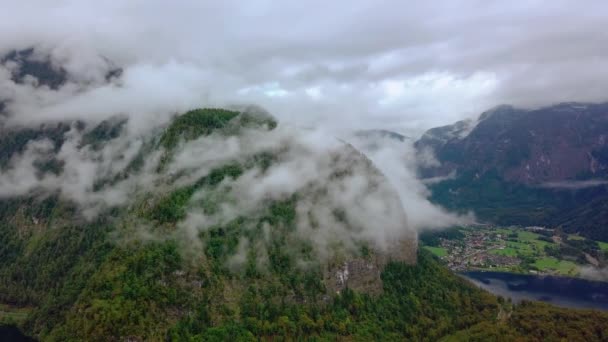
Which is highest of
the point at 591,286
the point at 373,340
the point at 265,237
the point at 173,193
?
the point at 173,193

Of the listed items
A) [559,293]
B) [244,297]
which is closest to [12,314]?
[244,297]

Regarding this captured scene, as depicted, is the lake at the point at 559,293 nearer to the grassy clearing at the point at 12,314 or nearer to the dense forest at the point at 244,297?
the dense forest at the point at 244,297

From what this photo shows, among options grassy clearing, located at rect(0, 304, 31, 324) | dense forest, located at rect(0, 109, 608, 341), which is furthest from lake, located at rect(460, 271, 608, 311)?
grassy clearing, located at rect(0, 304, 31, 324)

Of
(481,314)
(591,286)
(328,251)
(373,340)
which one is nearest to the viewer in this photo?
(373,340)

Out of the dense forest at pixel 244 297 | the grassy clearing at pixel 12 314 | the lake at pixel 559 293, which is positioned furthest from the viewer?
the lake at pixel 559 293

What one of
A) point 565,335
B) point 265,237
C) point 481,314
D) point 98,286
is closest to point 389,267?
point 481,314

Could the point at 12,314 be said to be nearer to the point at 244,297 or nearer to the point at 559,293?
the point at 244,297

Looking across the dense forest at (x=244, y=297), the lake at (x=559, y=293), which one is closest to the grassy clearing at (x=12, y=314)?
the dense forest at (x=244, y=297)

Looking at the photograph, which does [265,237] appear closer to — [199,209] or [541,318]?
[199,209]

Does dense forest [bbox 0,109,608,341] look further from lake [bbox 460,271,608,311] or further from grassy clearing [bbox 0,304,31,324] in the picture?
lake [bbox 460,271,608,311]
